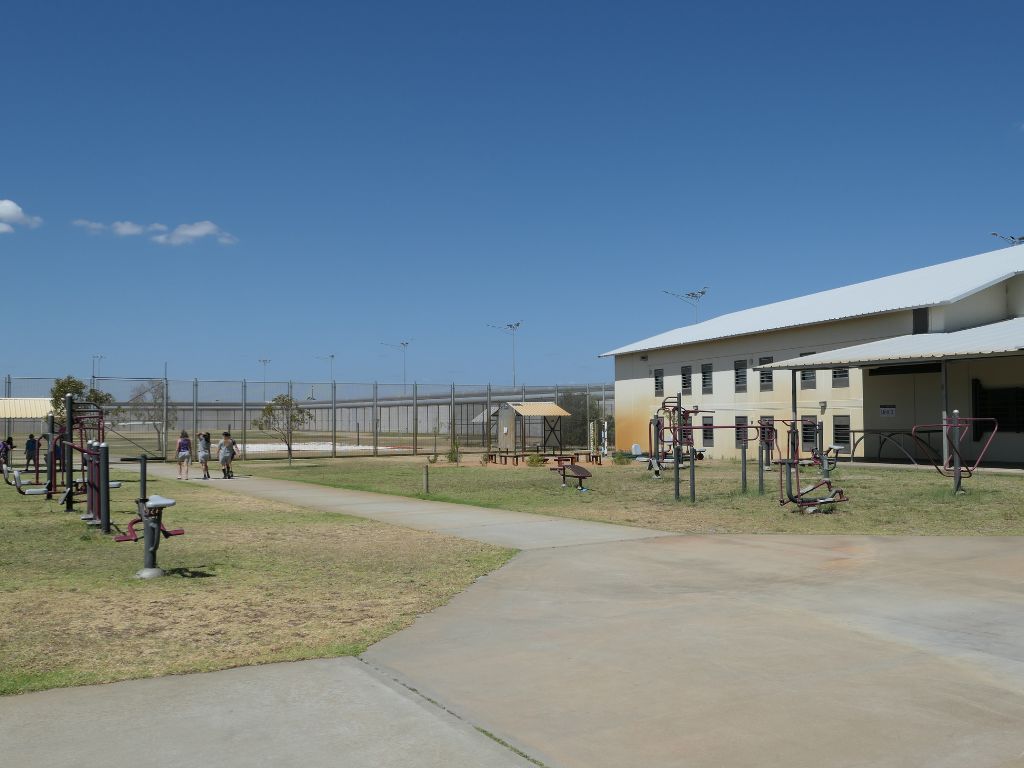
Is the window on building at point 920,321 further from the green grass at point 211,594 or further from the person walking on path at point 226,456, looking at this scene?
the person walking on path at point 226,456

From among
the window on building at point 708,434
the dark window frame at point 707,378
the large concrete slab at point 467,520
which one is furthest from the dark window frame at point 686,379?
the large concrete slab at point 467,520

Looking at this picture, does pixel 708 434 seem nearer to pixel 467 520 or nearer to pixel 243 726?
pixel 467 520

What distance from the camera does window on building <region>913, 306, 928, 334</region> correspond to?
30016 millimetres

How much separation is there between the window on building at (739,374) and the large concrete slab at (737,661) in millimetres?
28332

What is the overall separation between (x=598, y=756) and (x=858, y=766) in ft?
4.25

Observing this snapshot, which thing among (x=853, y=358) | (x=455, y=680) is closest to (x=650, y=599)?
(x=455, y=680)

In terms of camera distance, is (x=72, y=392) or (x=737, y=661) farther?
(x=72, y=392)

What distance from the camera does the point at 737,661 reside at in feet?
21.1

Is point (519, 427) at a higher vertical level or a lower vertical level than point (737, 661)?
higher

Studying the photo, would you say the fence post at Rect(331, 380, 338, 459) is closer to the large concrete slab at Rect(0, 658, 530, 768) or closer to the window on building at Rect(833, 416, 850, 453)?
the window on building at Rect(833, 416, 850, 453)

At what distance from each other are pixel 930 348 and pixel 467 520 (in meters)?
17.5

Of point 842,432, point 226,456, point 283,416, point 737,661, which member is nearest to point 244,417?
point 283,416

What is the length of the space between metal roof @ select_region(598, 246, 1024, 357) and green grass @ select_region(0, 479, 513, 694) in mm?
23346

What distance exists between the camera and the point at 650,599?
28.7 ft
